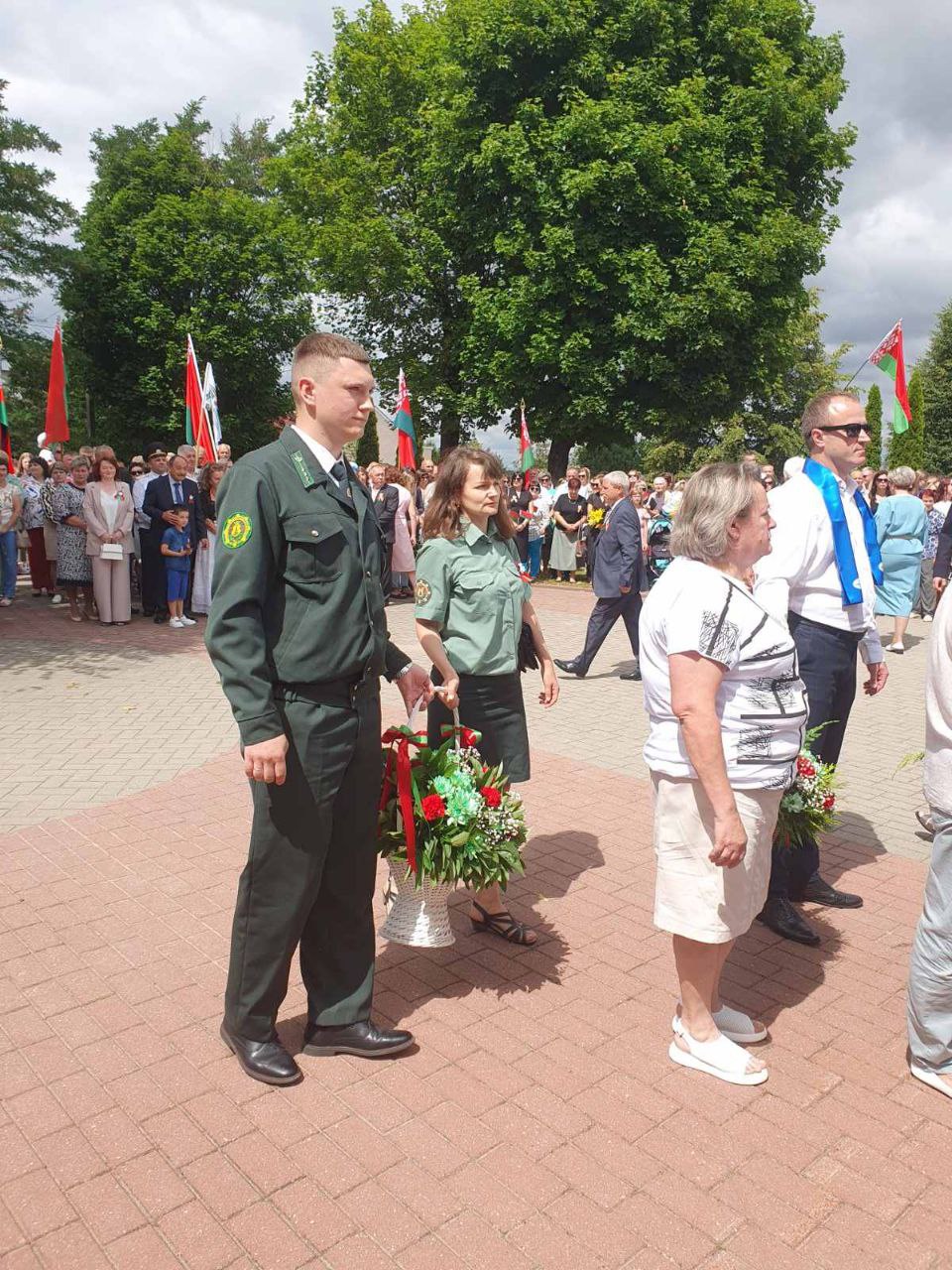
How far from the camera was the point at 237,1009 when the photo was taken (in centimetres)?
318

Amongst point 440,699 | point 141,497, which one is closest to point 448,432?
point 141,497

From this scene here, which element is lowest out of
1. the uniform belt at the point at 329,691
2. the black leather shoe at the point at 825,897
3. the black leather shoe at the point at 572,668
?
the black leather shoe at the point at 825,897

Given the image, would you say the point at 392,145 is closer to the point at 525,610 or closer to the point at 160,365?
the point at 160,365

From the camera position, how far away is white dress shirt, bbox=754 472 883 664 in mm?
4254

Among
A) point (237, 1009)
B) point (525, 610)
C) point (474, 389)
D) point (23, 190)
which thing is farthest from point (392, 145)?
point (237, 1009)

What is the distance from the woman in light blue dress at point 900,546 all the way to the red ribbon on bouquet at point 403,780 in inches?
372

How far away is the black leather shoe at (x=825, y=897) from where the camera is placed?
4648mm

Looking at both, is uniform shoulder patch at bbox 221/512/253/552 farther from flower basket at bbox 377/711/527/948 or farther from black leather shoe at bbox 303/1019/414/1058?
black leather shoe at bbox 303/1019/414/1058

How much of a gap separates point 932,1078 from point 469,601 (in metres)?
2.40

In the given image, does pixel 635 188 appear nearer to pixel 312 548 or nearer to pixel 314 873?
pixel 312 548

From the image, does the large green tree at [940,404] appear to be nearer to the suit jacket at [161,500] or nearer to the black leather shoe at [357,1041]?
the suit jacket at [161,500]

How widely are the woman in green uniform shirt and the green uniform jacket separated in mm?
1047

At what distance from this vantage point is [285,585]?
2912mm

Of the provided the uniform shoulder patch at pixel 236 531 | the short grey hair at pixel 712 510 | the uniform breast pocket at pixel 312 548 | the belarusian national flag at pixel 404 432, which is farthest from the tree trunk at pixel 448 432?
the uniform shoulder patch at pixel 236 531
